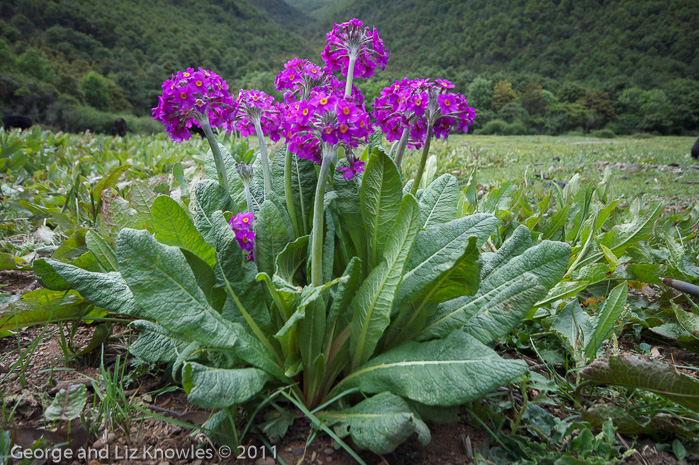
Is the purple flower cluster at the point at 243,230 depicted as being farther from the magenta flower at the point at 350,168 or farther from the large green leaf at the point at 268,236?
the magenta flower at the point at 350,168

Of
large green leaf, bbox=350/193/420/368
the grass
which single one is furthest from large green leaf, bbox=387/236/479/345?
the grass

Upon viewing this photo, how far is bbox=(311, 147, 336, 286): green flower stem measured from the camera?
1.01 metres

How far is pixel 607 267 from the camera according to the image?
1.61 m

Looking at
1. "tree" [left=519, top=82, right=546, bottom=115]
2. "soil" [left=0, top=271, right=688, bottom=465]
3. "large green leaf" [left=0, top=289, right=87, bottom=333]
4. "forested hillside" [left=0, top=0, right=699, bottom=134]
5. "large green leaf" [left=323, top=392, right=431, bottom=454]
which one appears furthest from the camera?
"tree" [left=519, top=82, right=546, bottom=115]

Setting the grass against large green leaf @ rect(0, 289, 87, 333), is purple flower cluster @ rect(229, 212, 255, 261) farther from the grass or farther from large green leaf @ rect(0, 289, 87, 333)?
the grass

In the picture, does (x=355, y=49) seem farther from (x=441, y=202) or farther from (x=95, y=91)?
(x=95, y=91)

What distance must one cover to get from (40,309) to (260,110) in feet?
3.34

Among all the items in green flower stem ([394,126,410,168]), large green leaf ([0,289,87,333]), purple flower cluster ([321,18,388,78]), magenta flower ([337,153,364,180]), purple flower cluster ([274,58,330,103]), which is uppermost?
purple flower cluster ([321,18,388,78])

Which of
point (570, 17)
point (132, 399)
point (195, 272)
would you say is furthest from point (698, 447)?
point (570, 17)

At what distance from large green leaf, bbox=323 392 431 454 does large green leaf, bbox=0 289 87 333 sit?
3.25ft

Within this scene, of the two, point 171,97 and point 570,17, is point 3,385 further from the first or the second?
point 570,17

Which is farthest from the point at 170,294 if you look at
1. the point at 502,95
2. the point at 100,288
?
the point at 502,95

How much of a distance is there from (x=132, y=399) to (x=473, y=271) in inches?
42.3

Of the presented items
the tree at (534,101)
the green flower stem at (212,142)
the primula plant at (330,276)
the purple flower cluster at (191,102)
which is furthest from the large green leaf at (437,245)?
the tree at (534,101)
